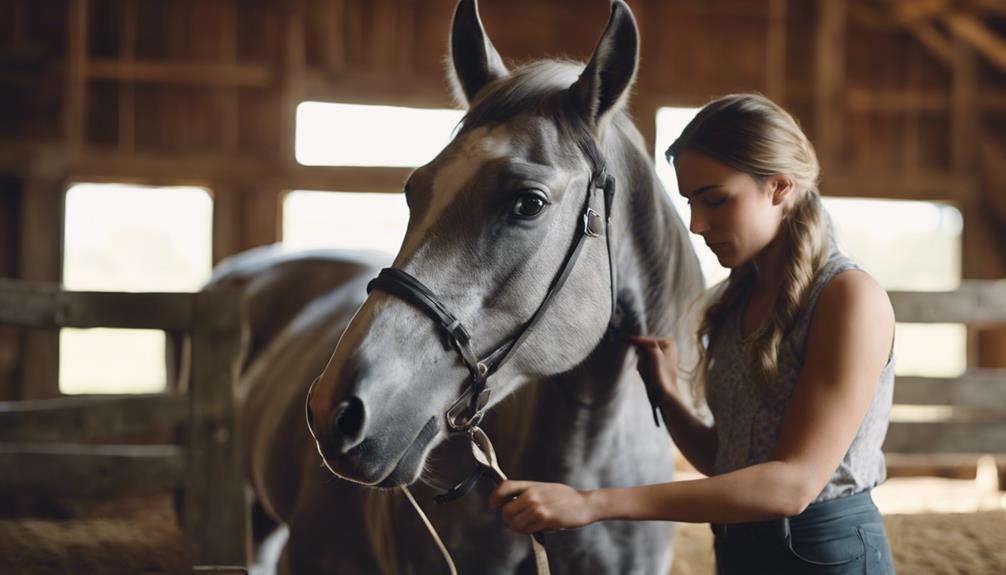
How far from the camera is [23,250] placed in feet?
20.8

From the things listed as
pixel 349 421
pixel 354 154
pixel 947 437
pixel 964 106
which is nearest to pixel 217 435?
pixel 349 421

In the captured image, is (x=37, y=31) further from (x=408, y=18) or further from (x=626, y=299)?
(x=626, y=299)

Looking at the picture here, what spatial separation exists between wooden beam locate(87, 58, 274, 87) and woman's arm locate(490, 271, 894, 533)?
6254 millimetres

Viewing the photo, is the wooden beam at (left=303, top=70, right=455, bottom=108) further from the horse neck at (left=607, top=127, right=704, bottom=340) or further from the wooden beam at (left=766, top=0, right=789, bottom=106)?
the horse neck at (left=607, top=127, right=704, bottom=340)

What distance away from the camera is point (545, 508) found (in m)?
1.13

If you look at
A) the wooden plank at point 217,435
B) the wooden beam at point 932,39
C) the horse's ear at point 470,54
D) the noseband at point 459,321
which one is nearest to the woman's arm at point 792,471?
the noseband at point 459,321

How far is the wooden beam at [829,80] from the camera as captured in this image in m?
7.25

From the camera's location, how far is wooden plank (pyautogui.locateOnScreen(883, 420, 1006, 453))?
Result: 164 inches

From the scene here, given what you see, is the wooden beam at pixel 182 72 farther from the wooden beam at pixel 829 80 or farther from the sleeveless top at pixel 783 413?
the sleeveless top at pixel 783 413

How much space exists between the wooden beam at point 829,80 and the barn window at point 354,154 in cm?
309

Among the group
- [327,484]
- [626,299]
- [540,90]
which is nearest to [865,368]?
[626,299]

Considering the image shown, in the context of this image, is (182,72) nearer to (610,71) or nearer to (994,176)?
(610,71)

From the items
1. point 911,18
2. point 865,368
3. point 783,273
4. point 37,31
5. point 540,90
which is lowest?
point 865,368

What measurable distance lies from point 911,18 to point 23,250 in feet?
23.7
